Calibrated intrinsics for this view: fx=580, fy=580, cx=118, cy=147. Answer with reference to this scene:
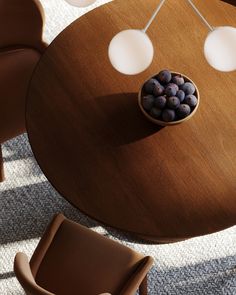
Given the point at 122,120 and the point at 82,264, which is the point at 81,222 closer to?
the point at 82,264

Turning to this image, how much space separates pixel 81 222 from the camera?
93.9 inches

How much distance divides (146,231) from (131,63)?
19.7 inches

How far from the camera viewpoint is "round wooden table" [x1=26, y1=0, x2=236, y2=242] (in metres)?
→ 1.73

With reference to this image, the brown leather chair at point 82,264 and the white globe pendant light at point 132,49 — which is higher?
the white globe pendant light at point 132,49

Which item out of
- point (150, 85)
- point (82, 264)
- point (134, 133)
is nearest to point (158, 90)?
point (150, 85)

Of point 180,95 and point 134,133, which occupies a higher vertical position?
point 180,95

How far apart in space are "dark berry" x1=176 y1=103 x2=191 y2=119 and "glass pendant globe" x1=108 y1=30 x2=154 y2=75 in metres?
0.32

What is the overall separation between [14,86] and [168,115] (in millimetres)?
688

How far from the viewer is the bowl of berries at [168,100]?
70.7 inches

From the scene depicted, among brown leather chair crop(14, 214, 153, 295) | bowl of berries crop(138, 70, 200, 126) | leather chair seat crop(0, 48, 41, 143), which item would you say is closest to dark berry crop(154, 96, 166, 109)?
bowl of berries crop(138, 70, 200, 126)

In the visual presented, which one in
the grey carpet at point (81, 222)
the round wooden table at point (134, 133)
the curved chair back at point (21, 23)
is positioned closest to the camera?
the round wooden table at point (134, 133)

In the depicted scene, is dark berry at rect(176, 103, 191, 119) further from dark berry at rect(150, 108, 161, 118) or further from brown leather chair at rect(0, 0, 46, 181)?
brown leather chair at rect(0, 0, 46, 181)

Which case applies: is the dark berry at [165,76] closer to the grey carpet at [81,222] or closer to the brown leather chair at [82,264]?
the brown leather chair at [82,264]

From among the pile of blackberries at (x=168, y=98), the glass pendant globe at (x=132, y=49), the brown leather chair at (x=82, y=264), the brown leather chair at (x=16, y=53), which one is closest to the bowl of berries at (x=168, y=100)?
the pile of blackberries at (x=168, y=98)
